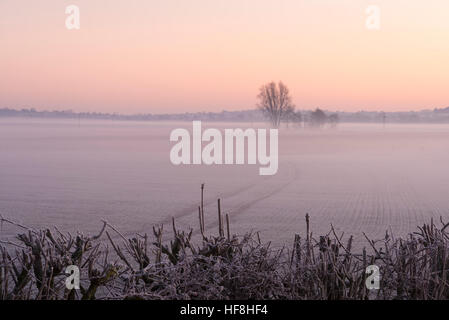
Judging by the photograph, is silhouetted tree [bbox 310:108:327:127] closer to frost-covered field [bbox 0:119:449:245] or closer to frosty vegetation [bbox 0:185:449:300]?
frost-covered field [bbox 0:119:449:245]

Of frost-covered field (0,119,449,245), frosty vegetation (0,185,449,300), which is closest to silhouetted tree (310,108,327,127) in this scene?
frost-covered field (0,119,449,245)

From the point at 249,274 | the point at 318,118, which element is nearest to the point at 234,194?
the point at 249,274

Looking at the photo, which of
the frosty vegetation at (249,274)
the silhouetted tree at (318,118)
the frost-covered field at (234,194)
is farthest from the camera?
the silhouetted tree at (318,118)

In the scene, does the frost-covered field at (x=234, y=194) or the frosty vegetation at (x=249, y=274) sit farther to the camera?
the frost-covered field at (x=234, y=194)

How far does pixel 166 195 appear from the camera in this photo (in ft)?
44.5

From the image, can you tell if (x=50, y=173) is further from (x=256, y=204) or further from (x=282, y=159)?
(x=282, y=159)

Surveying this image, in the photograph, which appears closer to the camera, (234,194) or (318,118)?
(234,194)

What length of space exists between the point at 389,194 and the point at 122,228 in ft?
24.6

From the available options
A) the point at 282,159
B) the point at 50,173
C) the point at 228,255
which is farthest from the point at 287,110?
the point at 228,255

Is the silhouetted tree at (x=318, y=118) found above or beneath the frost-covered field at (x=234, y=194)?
above

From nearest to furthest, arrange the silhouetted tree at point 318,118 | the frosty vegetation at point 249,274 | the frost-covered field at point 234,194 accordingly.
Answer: the frosty vegetation at point 249,274 < the frost-covered field at point 234,194 < the silhouetted tree at point 318,118

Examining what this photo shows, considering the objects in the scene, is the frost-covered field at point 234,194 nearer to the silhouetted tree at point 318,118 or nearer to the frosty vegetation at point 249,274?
the frosty vegetation at point 249,274

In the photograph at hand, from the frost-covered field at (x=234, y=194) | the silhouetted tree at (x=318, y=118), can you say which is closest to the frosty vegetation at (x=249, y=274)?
the frost-covered field at (x=234, y=194)

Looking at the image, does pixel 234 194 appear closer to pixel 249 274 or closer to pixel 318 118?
pixel 249 274
